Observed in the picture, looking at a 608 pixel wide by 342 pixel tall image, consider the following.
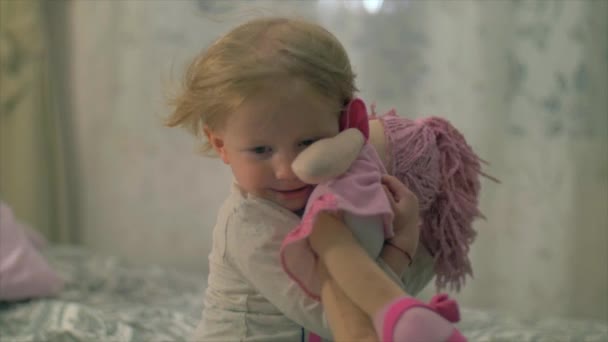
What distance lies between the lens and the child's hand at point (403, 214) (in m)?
0.81

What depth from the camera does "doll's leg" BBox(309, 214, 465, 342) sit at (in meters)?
0.66

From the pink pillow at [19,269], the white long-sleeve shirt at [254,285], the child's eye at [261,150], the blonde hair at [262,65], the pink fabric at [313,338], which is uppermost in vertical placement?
the blonde hair at [262,65]

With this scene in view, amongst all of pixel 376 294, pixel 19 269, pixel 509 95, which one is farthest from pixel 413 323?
pixel 19 269

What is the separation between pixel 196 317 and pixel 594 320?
841mm

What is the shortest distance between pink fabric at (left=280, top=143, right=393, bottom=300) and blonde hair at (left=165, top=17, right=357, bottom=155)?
0.35 ft

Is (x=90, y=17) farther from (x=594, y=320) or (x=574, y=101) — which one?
(x=594, y=320)

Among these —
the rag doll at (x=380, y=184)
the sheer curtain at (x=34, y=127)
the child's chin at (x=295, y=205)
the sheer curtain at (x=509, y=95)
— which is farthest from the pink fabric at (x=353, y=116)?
the sheer curtain at (x=34, y=127)

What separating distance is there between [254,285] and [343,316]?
6.8 inches

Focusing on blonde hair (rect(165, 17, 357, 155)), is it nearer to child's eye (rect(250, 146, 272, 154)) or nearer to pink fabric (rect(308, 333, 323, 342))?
child's eye (rect(250, 146, 272, 154))

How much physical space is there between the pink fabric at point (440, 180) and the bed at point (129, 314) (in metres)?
0.34

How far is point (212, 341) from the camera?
3.07 ft

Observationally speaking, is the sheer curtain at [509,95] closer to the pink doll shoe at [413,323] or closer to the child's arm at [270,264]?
the child's arm at [270,264]

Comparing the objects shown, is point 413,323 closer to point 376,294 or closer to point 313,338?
point 376,294

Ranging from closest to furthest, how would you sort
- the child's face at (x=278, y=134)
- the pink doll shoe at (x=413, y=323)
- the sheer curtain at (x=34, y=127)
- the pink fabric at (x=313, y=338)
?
the pink doll shoe at (x=413, y=323)
the child's face at (x=278, y=134)
the pink fabric at (x=313, y=338)
the sheer curtain at (x=34, y=127)
